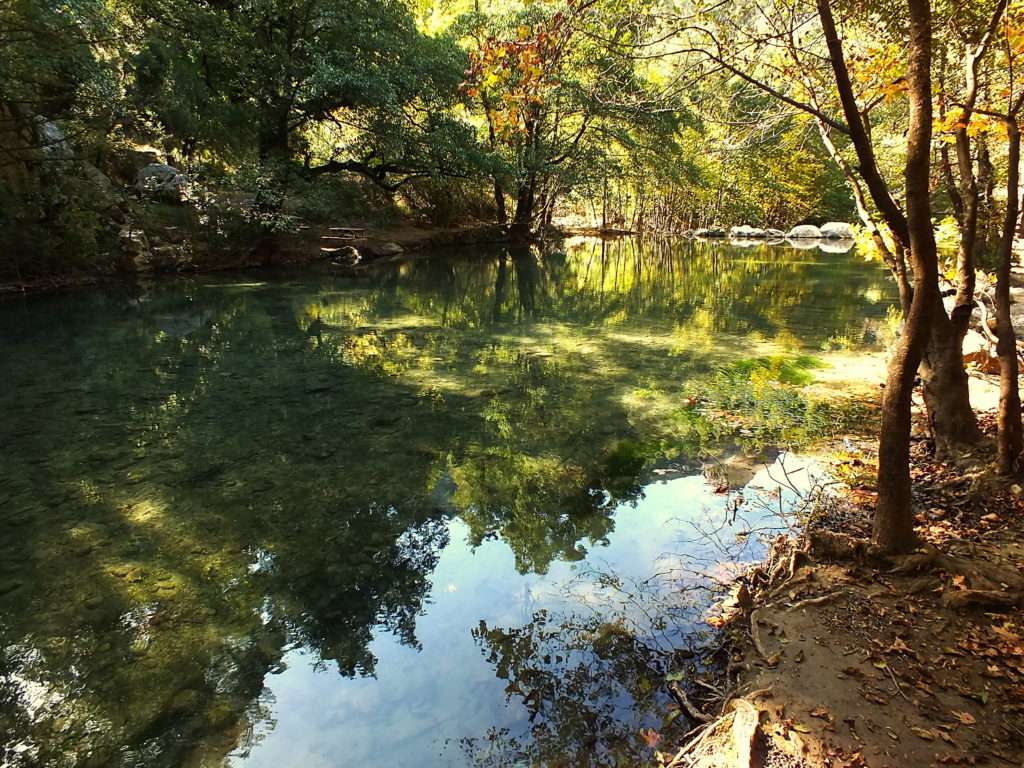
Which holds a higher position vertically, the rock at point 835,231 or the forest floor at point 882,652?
the rock at point 835,231

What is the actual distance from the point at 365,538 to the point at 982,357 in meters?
7.56

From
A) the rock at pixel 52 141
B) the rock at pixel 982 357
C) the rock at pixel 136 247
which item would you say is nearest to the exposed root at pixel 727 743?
the rock at pixel 982 357

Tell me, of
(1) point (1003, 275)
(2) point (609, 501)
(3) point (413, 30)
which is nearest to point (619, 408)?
(2) point (609, 501)

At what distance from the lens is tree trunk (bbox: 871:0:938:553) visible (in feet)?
8.82

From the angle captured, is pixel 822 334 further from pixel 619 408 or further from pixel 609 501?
pixel 609 501

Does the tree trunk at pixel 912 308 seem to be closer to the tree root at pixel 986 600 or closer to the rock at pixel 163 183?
the tree root at pixel 986 600

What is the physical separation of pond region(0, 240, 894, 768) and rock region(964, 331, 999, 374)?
6.30ft

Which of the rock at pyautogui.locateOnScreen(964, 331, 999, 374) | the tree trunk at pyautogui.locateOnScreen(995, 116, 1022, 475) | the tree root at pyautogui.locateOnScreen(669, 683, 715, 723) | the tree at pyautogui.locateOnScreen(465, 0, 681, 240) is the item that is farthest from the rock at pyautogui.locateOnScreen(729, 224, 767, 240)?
the tree root at pyautogui.locateOnScreen(669, 683, 715, 723)

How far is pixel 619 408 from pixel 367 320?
715 centimetres

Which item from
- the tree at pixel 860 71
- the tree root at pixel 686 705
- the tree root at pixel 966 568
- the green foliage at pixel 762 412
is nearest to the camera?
the tree root at pixel 686 705

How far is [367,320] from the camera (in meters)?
12.7

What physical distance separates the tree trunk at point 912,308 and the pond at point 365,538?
1.11 metres

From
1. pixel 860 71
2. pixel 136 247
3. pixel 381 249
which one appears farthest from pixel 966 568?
pixel 381 249

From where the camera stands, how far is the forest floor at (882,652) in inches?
90.0
